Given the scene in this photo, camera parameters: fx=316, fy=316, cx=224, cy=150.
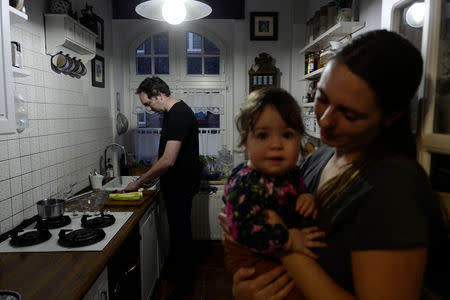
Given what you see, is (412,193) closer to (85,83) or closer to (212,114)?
(85,83)

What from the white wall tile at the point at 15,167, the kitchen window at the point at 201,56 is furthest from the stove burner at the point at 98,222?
the kitchen window at the point at 201,56

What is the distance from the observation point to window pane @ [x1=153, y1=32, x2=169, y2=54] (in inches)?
165

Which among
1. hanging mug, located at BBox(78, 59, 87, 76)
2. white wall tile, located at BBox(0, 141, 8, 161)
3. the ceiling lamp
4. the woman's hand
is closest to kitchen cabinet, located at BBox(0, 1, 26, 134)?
white wall tile, located at BBox(0, 141, 8, 161)

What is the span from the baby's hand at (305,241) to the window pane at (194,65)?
369 cm

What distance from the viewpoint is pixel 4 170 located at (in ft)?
6.15

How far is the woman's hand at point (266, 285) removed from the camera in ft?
2.83

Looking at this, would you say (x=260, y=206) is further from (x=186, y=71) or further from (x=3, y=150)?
(x=186, y=71)

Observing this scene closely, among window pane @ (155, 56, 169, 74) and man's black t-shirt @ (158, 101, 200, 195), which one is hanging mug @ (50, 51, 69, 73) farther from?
window pane @ (155, 56, 169, 74)

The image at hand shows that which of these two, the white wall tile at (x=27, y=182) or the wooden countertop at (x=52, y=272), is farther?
the white wall tile at (x=27, y=182)

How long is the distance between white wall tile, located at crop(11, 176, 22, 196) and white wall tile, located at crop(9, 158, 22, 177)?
1.1 inches

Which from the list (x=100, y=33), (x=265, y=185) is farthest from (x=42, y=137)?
(x=265, y=185)

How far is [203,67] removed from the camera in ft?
13.9

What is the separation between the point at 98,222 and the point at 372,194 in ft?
5.71

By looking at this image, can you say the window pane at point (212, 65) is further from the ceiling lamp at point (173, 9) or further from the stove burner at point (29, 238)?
the stove burner at point (29, 238)
